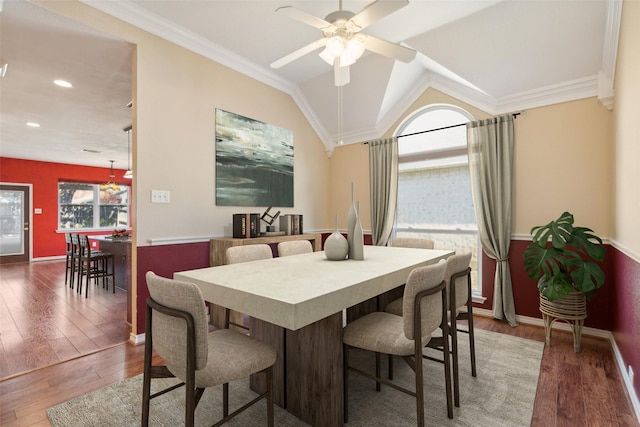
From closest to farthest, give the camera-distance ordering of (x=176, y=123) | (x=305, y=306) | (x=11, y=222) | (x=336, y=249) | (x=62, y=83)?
(x=305, y=306) < (x=336, y=249) < (x=176, y=123) < (x=62, y=83) < (x=11, y=222)

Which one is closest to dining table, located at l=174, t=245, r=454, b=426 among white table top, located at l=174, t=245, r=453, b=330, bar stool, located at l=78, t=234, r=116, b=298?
white table top, located at l=174, t=245, r=453, b=330

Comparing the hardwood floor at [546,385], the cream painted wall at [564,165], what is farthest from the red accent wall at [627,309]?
the cream painted wall at [564,165]

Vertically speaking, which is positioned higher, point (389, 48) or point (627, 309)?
point (389, 48)

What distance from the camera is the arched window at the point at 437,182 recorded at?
12.2 ft

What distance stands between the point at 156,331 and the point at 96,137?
605 cm

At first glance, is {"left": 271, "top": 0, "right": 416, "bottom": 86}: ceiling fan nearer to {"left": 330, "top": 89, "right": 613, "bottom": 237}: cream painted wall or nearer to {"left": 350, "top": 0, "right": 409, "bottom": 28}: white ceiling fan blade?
{"left": 350, "top": 0, "right": 409, "bottom": 28}: white ceiling fan blade

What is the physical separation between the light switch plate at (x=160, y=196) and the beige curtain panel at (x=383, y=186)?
2.67 meters

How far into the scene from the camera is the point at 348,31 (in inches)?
77.7

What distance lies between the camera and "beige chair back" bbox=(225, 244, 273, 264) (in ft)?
7.27

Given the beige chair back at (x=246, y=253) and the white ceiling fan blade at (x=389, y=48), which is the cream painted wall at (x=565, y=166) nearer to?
the white ceiling fan blade at (x=389, y=48)

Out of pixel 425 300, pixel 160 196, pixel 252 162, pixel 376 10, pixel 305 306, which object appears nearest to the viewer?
pixel 305 306

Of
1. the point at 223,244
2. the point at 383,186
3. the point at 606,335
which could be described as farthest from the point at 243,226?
the point at 606,335

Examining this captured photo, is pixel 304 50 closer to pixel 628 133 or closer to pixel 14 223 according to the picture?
pixel 628 133

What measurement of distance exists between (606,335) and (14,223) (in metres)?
11.0
